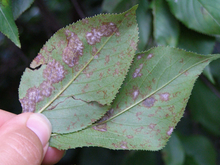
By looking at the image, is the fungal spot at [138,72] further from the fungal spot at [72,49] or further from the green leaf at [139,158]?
the green leaf at [139,158]

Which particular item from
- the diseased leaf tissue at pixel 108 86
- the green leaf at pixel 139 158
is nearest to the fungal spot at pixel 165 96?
the diseased leaf tissue at pixel 108 86

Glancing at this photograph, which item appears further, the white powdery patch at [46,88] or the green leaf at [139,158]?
the green leaf at [139,158]

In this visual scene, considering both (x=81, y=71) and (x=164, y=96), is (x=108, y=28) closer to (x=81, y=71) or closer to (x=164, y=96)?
(x=81, y=71)

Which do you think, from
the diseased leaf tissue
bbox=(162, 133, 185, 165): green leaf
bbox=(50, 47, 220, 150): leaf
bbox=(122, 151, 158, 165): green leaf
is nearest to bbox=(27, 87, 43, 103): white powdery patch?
the diseased leaf tissue

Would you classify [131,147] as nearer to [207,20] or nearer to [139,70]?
[139,70]

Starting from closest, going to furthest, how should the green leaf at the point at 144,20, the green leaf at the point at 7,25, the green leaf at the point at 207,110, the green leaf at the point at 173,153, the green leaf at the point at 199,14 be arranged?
the green leaf at the point at 7,25 → the green leaf at the point at 199,14 → the green leaf at the point at 144,20 → the green leaf at the point at 173,153 → the green leaf at the point at 207,110

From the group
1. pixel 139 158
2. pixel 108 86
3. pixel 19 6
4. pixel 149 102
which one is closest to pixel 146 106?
pixel 149 102
